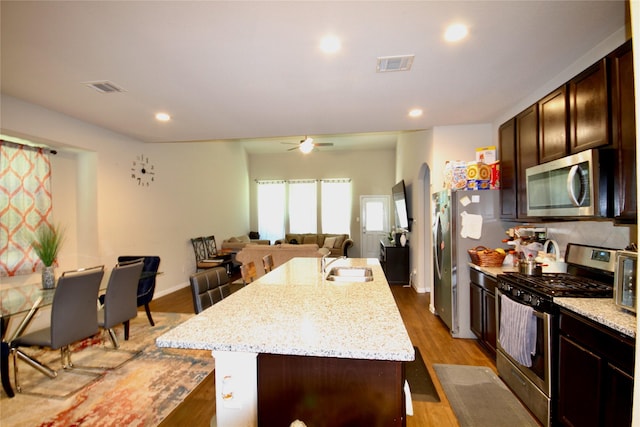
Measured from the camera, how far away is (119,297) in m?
2.80

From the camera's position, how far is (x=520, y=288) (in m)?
2.05

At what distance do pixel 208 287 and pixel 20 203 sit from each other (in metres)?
3.04

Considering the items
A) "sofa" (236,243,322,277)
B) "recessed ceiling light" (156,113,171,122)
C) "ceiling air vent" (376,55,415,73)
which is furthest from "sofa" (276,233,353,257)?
"ceiling air vent" (376,55,415,73)

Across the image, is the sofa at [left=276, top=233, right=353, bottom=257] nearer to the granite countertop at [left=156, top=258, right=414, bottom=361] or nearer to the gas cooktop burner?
the gas cooktop burner

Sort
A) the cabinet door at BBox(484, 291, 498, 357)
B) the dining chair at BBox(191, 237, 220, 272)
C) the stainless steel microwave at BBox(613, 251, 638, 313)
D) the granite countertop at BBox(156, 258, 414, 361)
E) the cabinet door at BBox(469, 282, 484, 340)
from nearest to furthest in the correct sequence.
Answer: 1. the granite countertop at BBox(156, 258, 414, 361)
2. the stainless steel microwave at BBox(613, 251, 638, 313)
3. the cabinet door at BBox(484, 291, 498, 357)
4. the cabinet door at BBox(469, 282, 484, 340)
5. the dining chair at BBox(191, 237, 220, 272)

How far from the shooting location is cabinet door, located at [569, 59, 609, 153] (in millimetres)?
1672

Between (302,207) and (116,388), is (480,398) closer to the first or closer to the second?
(116,388)

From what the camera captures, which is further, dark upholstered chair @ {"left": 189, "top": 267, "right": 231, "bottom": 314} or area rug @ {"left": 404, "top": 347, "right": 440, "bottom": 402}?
area rug @ {"left": 404, "top": 347, "right": 440, "bottom": 402}

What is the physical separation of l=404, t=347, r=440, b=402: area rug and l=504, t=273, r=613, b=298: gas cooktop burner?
3.18 feet

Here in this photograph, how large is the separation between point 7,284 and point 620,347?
5066 millimetres

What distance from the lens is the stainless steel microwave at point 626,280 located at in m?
1.37

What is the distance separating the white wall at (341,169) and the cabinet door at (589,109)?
6.44 meters

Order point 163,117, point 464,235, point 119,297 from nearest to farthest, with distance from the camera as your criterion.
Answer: point 119,297 → point 464,235 → point 163,117

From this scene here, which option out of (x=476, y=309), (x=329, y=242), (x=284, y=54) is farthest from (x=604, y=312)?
(x=329, y=242)
